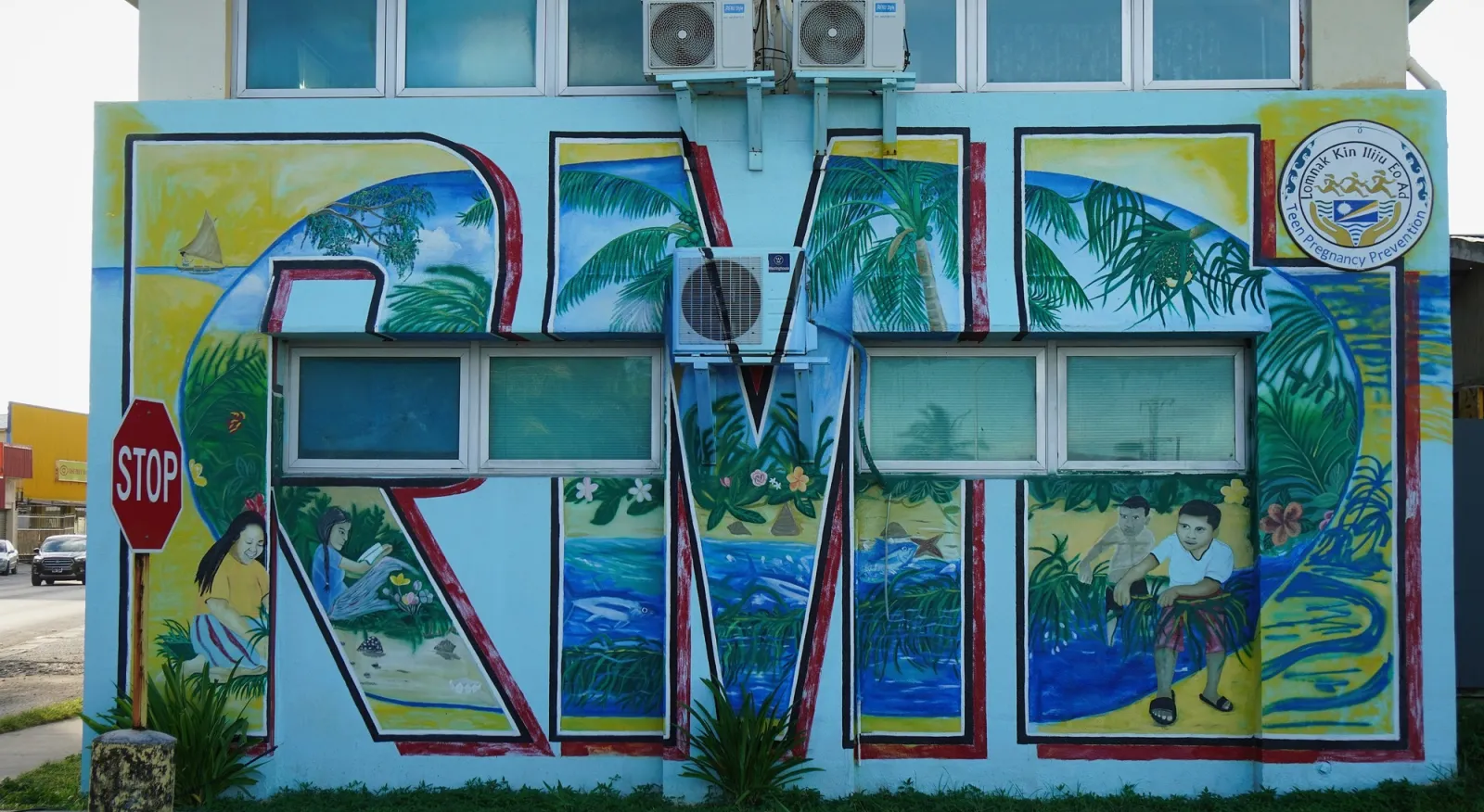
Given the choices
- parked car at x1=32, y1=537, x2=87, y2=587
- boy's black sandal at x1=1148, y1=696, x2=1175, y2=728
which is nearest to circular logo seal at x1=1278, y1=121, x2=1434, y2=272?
boy's black sandal at x1=1148, y1=696, x2=1175, y2=728

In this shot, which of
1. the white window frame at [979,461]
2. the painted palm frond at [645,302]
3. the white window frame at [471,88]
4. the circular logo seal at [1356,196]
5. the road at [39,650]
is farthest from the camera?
A: the road at [39,650]

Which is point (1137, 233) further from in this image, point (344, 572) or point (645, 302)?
point (344, 572)

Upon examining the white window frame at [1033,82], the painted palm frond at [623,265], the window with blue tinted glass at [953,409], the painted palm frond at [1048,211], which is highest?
the white window frame at [1033,82]

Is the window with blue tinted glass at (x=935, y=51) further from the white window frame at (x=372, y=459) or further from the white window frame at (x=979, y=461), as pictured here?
the white window frame at (x=372, y=459)

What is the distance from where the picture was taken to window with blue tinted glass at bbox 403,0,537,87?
7.38m

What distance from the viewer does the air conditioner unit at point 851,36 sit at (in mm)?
6754

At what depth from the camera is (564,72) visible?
23.9 feet

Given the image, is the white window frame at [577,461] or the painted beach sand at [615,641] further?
the white window frame at [577,461]

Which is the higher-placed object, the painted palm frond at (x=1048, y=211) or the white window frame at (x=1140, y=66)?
the white window frame at (x=1140, y=66)

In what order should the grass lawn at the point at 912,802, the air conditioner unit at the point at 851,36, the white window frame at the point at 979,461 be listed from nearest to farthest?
1. the grass lawn at the point at 912,802
2. the air conditioner unit at the point at 851,36
3. the white window frame at the point at 979,461

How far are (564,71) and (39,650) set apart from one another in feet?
40.9

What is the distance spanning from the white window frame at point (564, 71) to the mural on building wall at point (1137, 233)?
2379mm

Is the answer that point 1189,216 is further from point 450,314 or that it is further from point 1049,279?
point 450,314

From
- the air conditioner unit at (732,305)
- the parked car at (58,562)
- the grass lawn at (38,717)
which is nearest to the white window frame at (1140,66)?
the air conditioner unit at (732,305)
